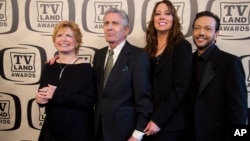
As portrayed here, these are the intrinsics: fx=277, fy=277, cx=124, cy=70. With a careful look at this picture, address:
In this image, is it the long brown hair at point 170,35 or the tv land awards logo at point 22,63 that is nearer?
the long brown hair at point 170,35

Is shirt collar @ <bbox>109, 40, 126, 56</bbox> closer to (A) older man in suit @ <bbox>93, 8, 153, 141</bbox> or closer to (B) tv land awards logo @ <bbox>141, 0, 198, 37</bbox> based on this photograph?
(A) older man in suit @ <bbox>93, 8, 153, 141</bbox>

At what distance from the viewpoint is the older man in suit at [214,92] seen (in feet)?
5.03

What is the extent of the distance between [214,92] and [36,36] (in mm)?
1573

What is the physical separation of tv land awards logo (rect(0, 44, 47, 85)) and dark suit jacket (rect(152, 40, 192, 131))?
1.18 metres

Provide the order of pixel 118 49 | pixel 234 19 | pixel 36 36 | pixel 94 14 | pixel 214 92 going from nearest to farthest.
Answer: pixel 214 92 < pixel 118 49 < pixel 234 19 < pixel 94 14 < pixel 36 36

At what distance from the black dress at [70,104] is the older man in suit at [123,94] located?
0.28 ft

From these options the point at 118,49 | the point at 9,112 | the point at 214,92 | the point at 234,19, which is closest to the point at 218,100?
the point at 214,92

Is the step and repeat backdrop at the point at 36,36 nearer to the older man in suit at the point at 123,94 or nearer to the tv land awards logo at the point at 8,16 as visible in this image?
the tv land awards logo at the point at 8,16

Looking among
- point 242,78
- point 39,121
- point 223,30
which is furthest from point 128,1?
point 39,121

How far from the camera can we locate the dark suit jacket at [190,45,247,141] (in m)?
1.54

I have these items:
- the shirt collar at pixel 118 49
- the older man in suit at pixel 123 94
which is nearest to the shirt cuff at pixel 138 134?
the older man in suit at pixel 123 94

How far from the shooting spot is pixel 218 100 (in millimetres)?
1582

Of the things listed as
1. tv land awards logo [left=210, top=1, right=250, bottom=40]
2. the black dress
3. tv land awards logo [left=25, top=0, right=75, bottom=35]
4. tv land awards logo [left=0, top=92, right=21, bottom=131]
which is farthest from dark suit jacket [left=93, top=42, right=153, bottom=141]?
tv land awards logo [left=0, top=92, right=21, bottom=131]

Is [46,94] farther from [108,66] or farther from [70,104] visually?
[108,66]
